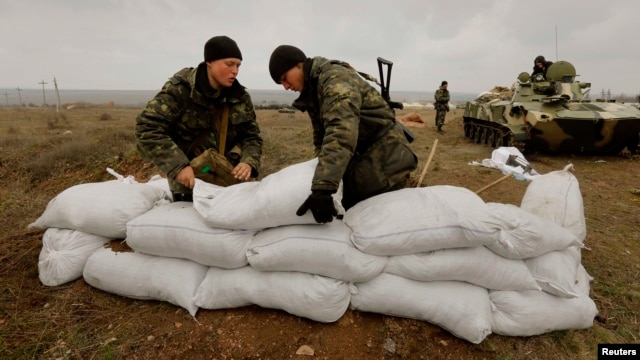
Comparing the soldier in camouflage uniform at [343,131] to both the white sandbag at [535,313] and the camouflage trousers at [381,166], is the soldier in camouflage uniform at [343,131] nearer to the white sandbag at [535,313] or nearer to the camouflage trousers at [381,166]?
the camouflage trousers at [381,166]

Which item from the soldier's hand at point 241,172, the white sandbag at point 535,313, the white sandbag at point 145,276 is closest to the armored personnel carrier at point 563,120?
A: the white sandbag at point 535,313

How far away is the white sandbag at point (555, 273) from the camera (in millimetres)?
2104

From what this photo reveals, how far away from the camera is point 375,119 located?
87.6 inches

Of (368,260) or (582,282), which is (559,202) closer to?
(582,282)

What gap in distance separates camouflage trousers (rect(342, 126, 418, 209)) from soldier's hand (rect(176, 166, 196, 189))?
0.91 meters

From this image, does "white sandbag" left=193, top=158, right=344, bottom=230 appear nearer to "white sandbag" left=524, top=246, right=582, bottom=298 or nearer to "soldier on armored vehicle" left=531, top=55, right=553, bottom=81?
"white sandbag" left=524, top=246, right=582, bottom=298

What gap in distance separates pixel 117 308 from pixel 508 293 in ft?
7.41

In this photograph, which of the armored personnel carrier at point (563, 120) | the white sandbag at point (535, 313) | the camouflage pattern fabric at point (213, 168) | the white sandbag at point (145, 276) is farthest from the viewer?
the armored personnel carrier at point (563, 120)

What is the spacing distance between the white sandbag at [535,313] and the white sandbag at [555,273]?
0.06m

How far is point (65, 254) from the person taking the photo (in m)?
2.40

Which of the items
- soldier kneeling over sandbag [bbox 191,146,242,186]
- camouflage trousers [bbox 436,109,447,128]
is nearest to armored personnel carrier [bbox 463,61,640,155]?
camouflage trousers [bbox 436,109,447,128]

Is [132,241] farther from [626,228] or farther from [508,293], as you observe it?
[626,228]

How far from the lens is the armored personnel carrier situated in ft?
21.9

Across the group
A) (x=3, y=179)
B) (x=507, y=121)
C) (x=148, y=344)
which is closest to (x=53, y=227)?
(x=148, y=344)
